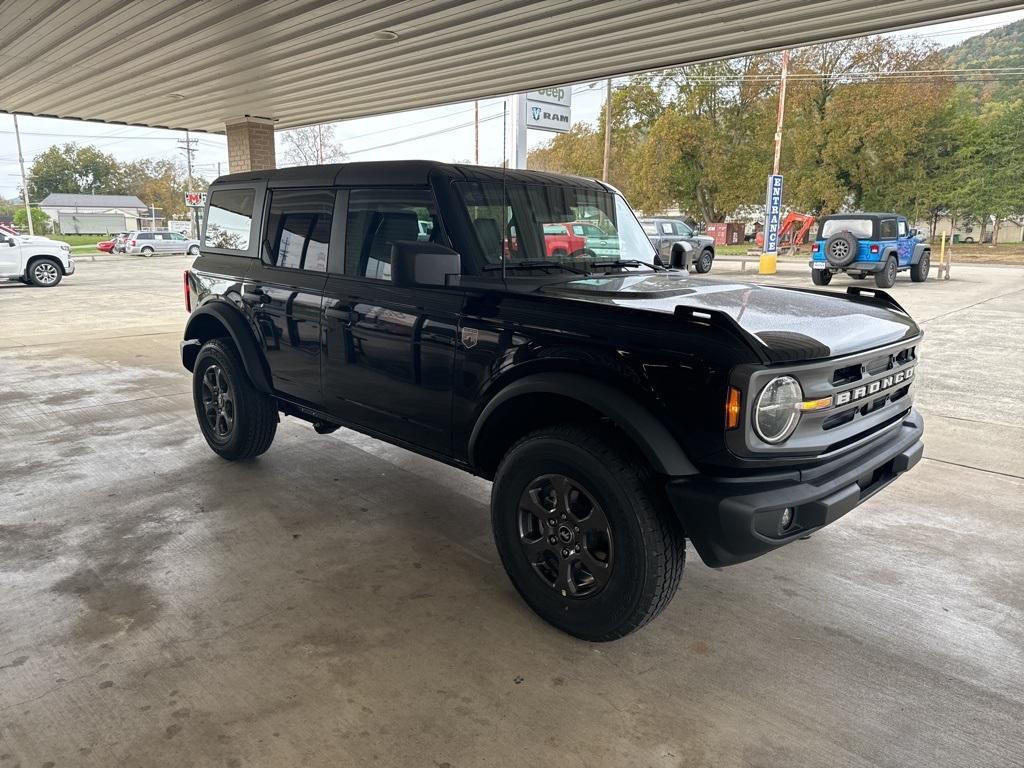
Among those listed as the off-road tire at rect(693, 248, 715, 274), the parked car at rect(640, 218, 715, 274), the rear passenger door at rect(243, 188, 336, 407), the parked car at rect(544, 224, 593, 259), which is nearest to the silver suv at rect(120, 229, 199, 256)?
the parked car at rect(640, 218, 715, 274)

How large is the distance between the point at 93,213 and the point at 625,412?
308ft

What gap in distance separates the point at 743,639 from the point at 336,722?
1.64 m

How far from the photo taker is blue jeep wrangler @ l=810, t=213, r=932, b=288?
1680 centimetres

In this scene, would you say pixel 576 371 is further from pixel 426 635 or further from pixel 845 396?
pixel 426 635

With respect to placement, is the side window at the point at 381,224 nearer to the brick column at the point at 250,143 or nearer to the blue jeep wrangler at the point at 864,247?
the brick column at the point at 250,143

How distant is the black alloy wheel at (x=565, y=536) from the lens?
8.82 feet

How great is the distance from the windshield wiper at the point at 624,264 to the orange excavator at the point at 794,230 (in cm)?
2390

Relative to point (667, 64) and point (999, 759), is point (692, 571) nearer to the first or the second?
point (999, 759)

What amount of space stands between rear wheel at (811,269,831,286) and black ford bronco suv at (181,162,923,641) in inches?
606

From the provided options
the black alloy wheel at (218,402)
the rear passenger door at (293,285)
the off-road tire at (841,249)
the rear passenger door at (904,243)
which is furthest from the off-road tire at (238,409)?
the rear passenger door at (904,243)

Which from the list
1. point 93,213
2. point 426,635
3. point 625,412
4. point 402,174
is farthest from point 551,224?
point 93,213

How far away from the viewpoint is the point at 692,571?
11.3ft

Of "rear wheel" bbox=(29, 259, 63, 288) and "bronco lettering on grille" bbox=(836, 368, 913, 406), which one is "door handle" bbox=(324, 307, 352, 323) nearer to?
"bronco lettering on grille" bbox=(836, 368, 913, 406)

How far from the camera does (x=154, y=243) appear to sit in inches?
1499
